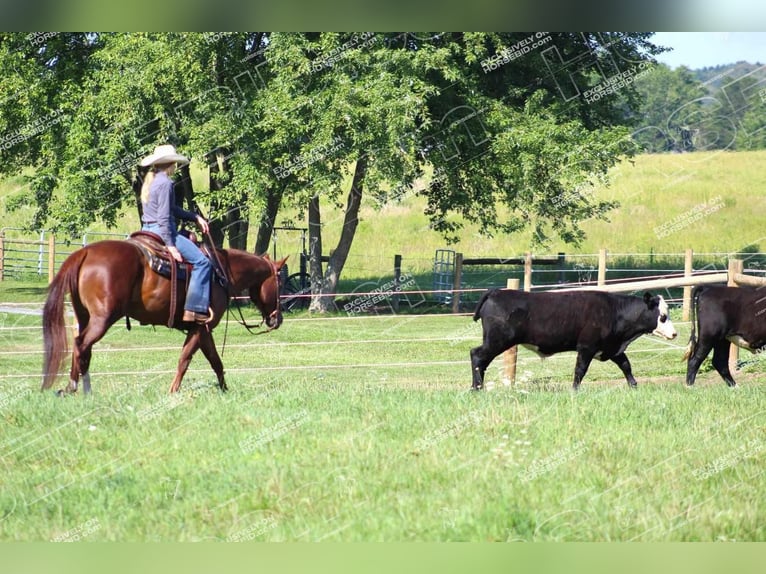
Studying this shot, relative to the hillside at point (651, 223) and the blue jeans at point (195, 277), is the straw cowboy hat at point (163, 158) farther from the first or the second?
the hillside at point (651, 223)

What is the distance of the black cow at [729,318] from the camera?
12492mm

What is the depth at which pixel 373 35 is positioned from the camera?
76.1ft

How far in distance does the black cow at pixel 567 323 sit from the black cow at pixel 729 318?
0.50m

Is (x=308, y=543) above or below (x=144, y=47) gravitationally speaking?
below

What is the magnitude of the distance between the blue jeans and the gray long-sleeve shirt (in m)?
0.13

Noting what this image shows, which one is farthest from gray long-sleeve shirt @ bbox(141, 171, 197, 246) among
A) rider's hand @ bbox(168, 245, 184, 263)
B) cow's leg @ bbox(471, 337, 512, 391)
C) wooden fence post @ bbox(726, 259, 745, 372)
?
wooden fence post @ bbox(726, 259, 745, 372)

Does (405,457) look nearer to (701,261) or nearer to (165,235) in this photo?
Answer: (165,235)

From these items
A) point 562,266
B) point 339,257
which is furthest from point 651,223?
point 339,257

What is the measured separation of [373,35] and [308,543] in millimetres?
18784

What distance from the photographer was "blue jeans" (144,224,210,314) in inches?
410

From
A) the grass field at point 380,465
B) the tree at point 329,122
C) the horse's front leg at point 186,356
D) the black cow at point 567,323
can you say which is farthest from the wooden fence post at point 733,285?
the tree at point 329,122

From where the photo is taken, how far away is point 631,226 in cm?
4338

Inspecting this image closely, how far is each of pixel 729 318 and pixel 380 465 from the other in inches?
273

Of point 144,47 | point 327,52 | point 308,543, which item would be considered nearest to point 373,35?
point 327,52
